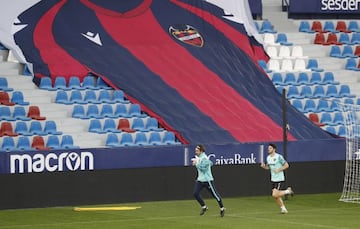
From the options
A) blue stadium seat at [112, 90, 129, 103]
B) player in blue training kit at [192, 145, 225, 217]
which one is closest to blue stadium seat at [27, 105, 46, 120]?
blue stadium seat at [112, 90, 129, 103]

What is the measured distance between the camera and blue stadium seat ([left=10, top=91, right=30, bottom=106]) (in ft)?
104

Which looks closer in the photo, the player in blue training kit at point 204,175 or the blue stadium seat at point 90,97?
the player in blue training kit at point 204,175

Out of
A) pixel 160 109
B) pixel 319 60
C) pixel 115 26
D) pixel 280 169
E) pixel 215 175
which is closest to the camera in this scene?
pixel 280 169

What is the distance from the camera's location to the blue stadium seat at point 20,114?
31141 millimetres

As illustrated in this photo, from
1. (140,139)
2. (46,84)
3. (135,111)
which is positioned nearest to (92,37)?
(46,84)

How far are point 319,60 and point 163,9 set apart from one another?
566 cm

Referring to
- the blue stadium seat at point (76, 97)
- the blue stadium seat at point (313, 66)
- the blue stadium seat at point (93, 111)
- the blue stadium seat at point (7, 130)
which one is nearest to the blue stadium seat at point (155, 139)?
the blue stadium seat at point (93, 111)

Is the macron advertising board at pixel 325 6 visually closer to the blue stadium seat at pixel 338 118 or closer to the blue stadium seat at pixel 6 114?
the blue stadium seat at pixel 338 118

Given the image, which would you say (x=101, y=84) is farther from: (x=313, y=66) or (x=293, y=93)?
(x=313, y=66)

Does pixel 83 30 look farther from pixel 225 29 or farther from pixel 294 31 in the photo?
pixel 294 31

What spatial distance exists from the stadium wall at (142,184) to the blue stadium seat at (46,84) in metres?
4.57

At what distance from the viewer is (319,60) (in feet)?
127

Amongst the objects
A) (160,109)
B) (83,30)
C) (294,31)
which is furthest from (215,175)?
(294,31)

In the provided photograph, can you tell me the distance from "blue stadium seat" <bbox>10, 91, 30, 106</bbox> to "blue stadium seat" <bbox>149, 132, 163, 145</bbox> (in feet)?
11.6
